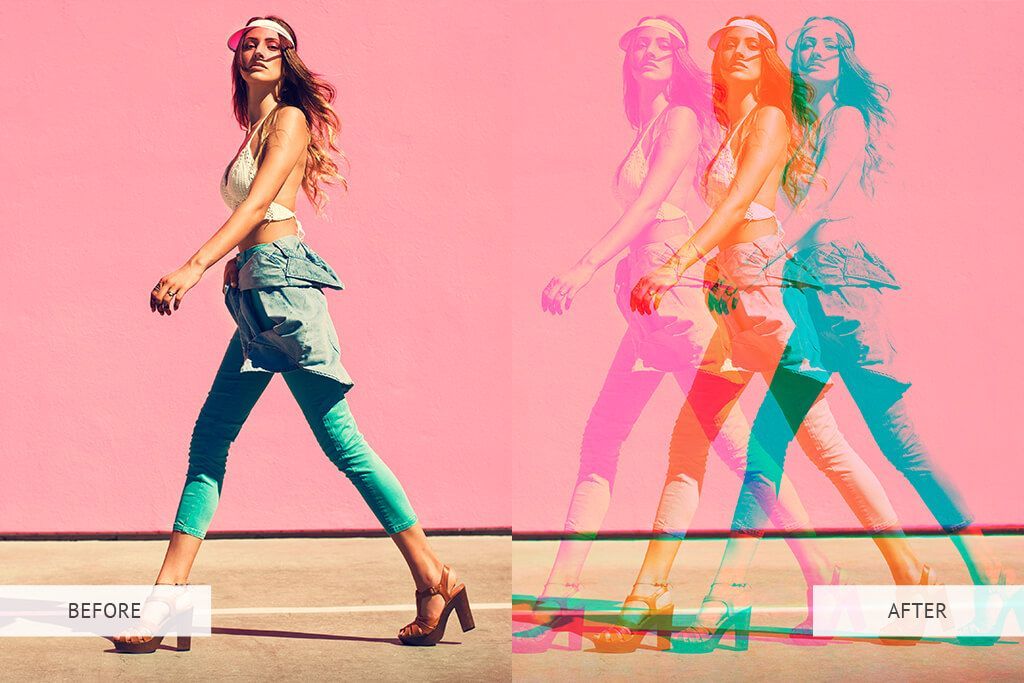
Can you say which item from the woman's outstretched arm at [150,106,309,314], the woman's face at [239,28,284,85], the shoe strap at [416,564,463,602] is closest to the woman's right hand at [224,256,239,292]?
the woman's outstretched arm at [150,106,309,314]

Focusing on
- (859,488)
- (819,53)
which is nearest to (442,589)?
(859,488)

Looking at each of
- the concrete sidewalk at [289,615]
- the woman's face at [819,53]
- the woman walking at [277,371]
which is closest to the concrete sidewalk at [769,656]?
the concrete sidewalk at [289,615]

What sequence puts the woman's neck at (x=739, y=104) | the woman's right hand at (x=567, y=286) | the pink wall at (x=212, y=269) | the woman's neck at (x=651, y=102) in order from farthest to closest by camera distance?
the pink wall at (x=212, y=269), the woman's neck at (x=651, y=102), the woman's neck at (x=739, y=104), the woman's right hand at (x=567, y=286)

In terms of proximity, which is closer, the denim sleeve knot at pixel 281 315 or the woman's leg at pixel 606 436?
the denim sleeve knot at pixel 281 315

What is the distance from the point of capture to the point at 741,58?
193 inches

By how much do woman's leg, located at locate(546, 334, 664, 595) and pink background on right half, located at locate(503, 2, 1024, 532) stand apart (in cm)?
166

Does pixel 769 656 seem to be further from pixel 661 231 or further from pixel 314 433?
pixel 314 433

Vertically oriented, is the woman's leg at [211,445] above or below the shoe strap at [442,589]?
above

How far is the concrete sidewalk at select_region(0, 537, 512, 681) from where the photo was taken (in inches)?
169

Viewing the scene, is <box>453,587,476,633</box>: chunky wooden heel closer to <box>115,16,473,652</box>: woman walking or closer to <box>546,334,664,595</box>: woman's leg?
<box>115,16,473,652</box>: woman walking

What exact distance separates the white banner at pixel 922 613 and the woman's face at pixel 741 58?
1829 mm

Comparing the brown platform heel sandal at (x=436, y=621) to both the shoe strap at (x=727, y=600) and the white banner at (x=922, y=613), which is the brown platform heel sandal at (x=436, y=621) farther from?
the white banner at (x=922, y=613)

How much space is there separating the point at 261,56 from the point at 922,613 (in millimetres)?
2923

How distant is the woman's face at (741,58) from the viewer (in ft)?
16.1
